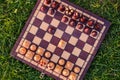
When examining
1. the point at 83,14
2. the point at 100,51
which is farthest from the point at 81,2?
the point at 100,51

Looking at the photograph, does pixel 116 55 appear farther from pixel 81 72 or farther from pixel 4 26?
pixel 4 26

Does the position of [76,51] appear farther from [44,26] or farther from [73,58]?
[44,26]

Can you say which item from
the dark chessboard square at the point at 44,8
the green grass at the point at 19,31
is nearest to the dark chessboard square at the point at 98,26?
the green grass at the point at 19,31

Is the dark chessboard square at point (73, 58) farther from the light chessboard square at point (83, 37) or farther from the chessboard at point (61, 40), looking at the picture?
the light chessboard square at point (83, 37)

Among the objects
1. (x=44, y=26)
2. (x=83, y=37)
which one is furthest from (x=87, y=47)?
(x=44, y=26)

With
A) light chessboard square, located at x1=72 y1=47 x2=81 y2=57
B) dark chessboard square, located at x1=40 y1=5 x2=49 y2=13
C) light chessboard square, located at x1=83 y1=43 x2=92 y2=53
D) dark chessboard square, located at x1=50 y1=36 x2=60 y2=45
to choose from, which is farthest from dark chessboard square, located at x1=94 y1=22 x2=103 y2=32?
dark chessboard square, located at x1=40 y1=5 x2=49 y2=13
